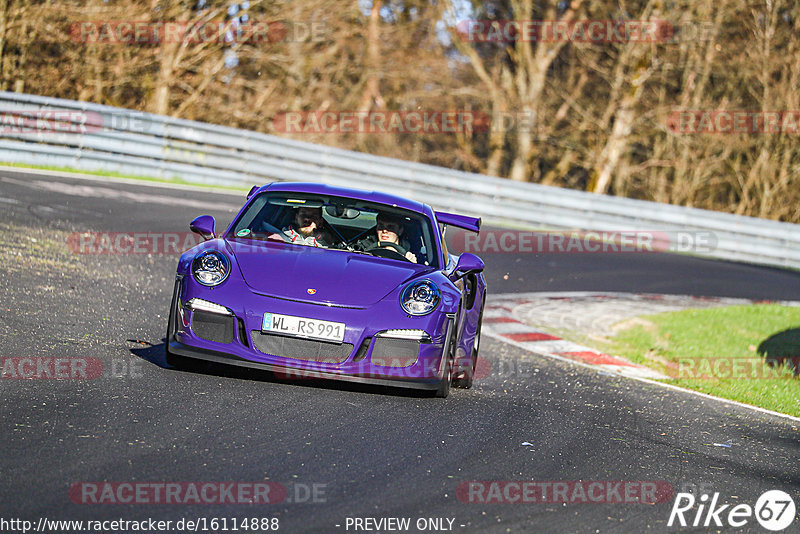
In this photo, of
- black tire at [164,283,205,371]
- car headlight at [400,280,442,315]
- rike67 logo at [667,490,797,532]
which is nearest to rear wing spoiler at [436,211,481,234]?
car headlight at [400,280,442,315]

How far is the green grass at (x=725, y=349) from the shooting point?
9570mm

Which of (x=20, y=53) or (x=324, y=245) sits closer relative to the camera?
(x=324, y=245)

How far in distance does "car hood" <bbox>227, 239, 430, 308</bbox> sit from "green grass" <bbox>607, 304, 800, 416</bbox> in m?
3.95

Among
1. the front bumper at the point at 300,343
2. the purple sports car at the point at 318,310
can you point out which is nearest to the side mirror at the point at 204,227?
the purple sports car at the point at 318,310

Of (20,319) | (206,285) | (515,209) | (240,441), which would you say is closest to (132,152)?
(515,209)

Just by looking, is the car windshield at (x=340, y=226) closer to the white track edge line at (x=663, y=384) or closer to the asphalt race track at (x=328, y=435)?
the asphalt race track at (x=328, y=435)

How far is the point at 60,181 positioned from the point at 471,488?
13.0 m

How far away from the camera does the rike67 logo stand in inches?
183

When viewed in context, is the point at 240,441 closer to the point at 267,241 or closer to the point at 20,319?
the point at 267,241

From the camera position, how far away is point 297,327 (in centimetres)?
602

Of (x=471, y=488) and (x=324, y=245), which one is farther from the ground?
(x=324, y=245)

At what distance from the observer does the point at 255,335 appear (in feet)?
19.8

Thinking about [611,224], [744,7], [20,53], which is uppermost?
[744,7]

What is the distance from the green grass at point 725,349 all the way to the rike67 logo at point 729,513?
3.71 m
